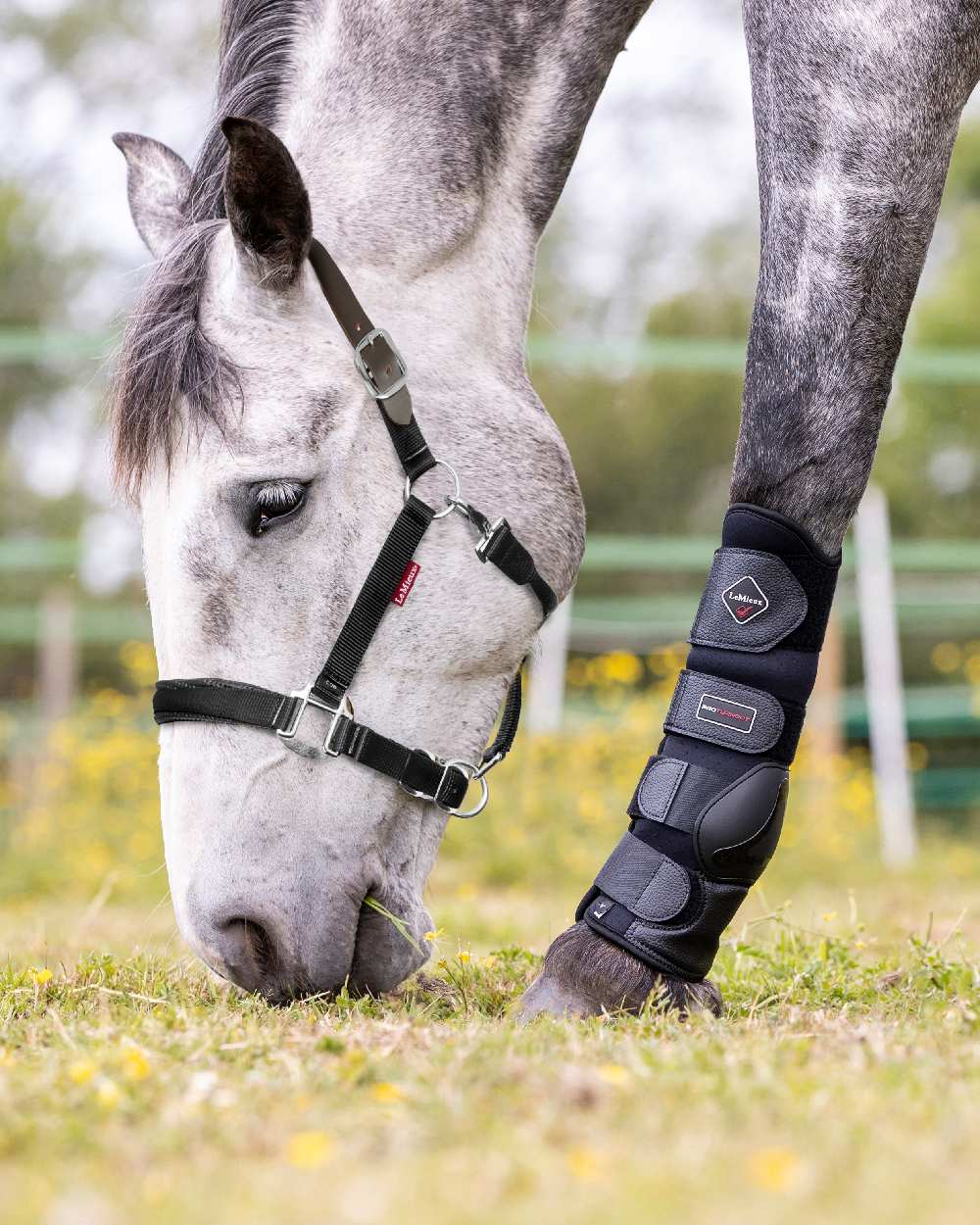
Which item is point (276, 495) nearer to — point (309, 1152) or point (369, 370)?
point (369, 370)

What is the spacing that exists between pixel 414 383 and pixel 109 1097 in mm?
1336

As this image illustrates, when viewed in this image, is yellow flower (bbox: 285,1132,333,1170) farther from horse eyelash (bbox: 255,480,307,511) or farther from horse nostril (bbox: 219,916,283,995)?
horse eyelash (bbox: 255,480,307,511)

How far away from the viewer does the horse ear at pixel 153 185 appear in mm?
2656

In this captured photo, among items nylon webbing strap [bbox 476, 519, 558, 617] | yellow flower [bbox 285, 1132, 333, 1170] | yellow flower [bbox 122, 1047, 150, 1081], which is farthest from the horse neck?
yellow flower [bbox 285, 1132, 333, 1170]

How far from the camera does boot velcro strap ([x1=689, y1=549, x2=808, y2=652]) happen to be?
2055 mm

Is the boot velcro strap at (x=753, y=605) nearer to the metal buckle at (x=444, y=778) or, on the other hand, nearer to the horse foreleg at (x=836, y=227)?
the horse foreleg at (x=836, y=227)

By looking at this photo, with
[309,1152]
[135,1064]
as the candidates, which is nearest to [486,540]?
[135,1064]

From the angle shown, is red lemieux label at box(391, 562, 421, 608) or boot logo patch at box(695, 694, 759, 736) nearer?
boot logo patch at box(695, 694, 759, 736)

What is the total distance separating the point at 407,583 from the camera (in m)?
2.20

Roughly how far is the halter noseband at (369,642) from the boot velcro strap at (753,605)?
368 millimetres

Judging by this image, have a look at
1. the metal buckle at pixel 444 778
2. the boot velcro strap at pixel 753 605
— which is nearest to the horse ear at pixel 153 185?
the metal buckle at pixel 444 778

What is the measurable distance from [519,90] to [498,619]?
3.14 feet

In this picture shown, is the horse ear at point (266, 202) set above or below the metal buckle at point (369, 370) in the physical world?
above

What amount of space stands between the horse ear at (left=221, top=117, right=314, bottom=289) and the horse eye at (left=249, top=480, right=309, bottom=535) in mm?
341
